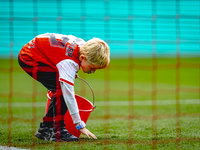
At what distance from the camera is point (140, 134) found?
2.25m

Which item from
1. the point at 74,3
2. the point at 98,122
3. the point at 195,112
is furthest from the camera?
the point at 74,3

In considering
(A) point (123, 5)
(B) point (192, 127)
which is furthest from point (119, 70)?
(B) point (192, 127)

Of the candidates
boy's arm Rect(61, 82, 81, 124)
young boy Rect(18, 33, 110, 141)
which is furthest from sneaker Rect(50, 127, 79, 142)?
boy's arm Rect(61, 82, 81, 124)

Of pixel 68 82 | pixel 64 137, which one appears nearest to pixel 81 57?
pixel 68 82

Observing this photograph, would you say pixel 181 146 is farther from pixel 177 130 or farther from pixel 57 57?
pixel 57 57

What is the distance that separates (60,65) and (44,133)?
614mm

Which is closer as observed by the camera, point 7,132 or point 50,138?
point 50,138

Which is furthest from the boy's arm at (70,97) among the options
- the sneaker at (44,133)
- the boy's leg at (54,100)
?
the sneaker at (44,133)

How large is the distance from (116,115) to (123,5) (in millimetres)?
7794

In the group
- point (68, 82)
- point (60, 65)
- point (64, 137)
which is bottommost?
point (64, 137)

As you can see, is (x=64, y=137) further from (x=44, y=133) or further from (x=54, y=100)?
(x=54, y=100)

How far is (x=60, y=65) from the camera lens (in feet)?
6.21

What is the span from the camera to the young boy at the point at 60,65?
1.88 m

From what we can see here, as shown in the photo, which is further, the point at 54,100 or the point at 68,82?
the point at 54,100
